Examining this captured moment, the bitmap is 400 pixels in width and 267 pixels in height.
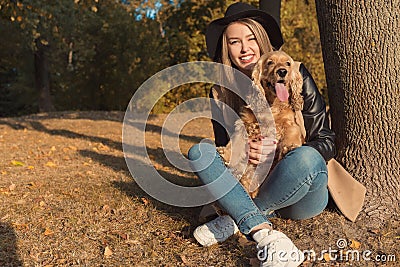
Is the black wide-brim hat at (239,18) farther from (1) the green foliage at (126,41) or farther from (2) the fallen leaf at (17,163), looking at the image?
(1) the green foliage at (126,41)

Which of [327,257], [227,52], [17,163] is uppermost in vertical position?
[227,52]

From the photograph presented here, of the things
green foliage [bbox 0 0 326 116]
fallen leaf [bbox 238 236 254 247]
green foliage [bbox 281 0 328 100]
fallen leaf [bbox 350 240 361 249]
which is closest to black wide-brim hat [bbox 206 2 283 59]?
fallen leaf [bbox 238 236 254 247]

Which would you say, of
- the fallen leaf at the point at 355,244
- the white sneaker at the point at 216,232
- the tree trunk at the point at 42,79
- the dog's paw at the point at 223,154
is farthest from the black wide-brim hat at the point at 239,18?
the tree trunk at the point at 42,79

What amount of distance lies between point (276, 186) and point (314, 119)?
69 cm

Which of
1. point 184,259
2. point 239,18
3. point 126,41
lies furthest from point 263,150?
point 126,41

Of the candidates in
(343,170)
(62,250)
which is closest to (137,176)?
(62,250)

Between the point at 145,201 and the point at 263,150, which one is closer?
the point at 263,150

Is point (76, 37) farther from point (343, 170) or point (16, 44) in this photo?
point (343, 170)

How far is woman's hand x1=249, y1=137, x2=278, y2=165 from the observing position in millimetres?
3592

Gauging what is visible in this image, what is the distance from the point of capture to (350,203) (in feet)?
12.1

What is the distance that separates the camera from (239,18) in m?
3.90

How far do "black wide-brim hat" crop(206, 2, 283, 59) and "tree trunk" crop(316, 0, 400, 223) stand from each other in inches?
18.2

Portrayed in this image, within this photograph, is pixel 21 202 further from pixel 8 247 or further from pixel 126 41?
pixel 126 41

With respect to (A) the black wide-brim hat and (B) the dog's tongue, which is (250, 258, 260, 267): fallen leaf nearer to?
(B) the dog's tongue
